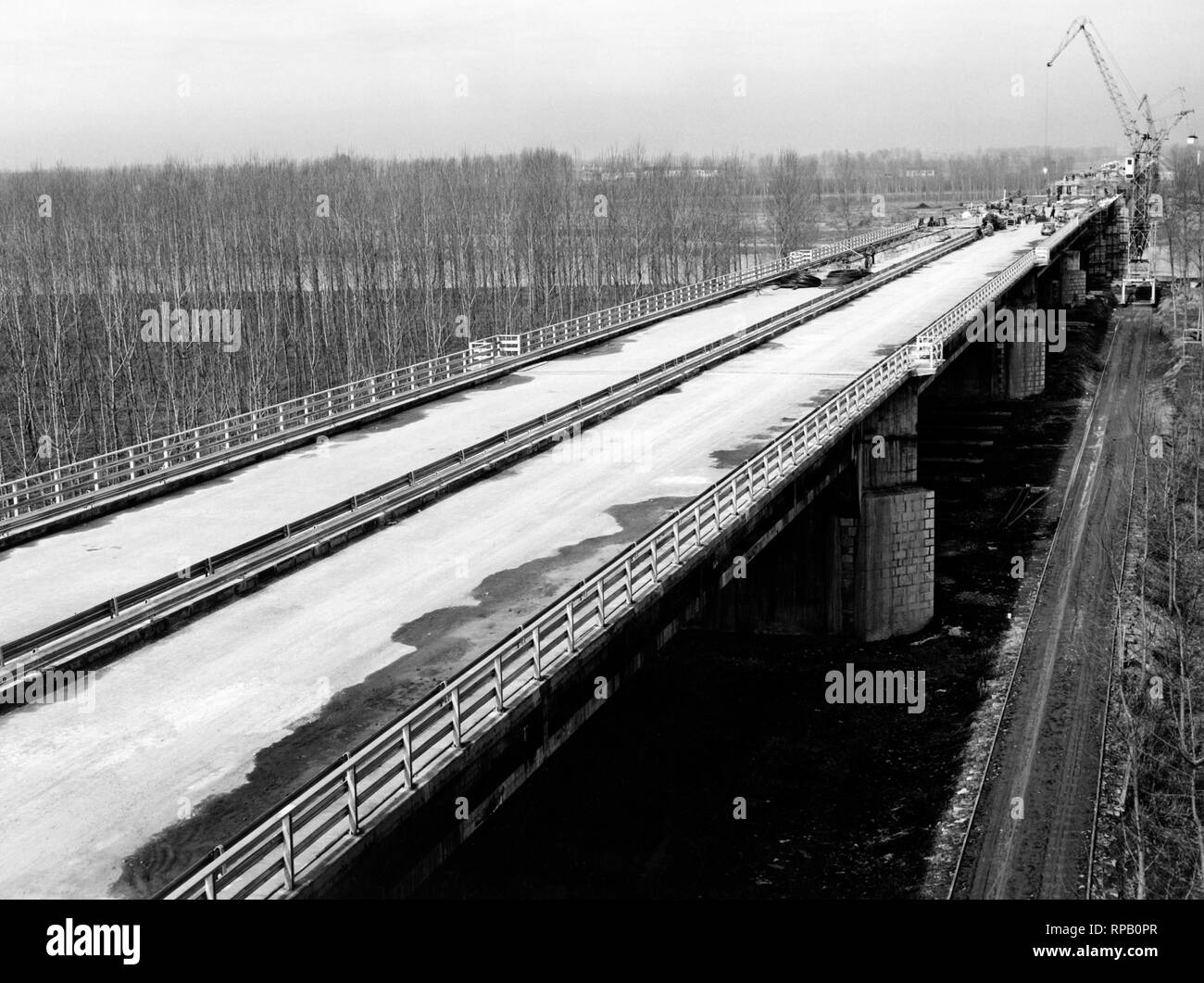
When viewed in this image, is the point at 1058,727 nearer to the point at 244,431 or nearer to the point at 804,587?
the point at 804,587

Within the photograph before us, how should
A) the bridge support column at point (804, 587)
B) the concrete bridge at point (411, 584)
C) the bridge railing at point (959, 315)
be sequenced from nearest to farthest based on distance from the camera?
the concrete bridge at point (411, 584) → the bridge support column at point (804, 587) → the bridge railing at point (959, 315)

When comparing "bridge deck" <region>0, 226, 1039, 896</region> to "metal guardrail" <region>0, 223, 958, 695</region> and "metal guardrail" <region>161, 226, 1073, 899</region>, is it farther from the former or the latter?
"metal guardrail" <region>161, 226, 1073, 899</region>

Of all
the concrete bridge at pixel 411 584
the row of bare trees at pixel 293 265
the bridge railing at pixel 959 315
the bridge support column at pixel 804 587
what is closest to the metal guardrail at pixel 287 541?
the concrete bridge at pixel 411 584

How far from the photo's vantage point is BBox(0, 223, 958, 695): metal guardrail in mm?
17359

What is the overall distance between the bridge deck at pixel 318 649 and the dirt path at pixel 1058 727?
7759mm

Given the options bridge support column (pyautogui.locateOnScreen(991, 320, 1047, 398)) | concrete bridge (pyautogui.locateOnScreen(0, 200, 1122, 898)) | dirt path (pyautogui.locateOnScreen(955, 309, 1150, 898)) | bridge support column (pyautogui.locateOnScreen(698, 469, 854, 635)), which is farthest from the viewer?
bridge support column (pyautogui.locateOnScreen(991, 320, 1047, 398))

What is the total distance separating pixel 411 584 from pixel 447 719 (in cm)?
570

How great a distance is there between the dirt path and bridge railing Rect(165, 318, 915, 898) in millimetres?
6954

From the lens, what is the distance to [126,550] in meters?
22.2

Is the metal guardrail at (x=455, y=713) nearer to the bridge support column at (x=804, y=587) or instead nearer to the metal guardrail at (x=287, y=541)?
the metal guardrail at (x=287, y=541)

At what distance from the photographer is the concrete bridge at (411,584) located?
13.0 meters

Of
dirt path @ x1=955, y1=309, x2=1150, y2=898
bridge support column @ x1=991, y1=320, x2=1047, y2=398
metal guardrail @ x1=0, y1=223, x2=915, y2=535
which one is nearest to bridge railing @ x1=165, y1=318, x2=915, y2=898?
dirt path @ x1=955, y1=309, x2=1150, y2=898

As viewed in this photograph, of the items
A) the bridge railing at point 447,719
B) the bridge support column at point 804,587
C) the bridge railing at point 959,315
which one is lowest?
the bridge support column at point 804,587

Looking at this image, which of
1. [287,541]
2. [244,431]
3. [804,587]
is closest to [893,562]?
[804,587]
